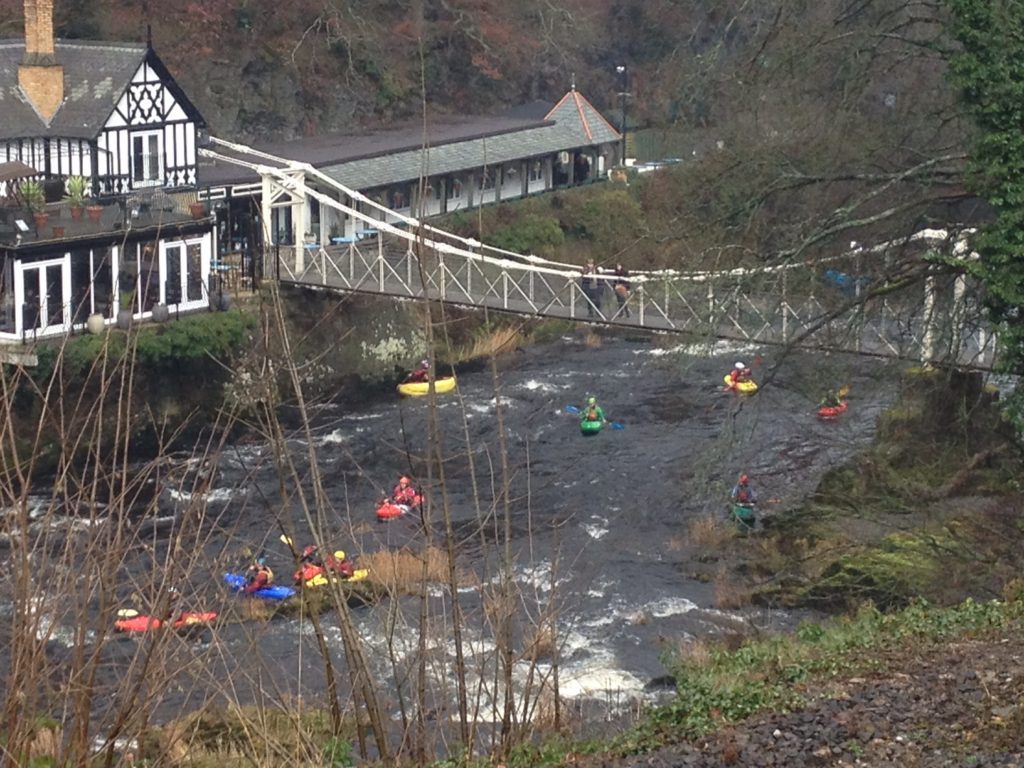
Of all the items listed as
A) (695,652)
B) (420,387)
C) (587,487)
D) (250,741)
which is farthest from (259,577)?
(420,387)

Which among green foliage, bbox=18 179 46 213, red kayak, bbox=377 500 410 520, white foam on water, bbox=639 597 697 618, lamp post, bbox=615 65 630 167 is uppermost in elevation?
lamp post, bbox=615 65 630 167

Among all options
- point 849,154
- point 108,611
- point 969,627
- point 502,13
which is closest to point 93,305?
point 849,154

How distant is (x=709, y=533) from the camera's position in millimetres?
20656

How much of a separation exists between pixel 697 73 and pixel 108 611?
1067 cm

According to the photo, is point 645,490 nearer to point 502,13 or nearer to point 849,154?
point 849,154

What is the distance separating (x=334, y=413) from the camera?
27.5 metres

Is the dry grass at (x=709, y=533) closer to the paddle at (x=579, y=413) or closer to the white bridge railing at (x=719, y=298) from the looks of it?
the white bridge railing at (x=719, y=298)

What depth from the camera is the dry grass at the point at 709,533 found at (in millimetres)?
20531

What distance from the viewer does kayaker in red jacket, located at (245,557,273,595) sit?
17033 mm

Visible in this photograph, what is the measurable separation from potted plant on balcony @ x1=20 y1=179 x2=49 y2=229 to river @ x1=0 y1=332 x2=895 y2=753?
16.3 ft

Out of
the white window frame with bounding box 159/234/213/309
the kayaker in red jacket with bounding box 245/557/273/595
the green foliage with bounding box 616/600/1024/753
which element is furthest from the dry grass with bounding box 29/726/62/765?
the white window frame with bounding box 159/234/213/309

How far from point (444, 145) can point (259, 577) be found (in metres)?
21.6

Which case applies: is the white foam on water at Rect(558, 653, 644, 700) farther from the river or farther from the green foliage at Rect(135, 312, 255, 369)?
the green foliage at Rect(135, 312, 255, 369)

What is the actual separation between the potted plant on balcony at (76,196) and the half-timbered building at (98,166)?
0.06 m
